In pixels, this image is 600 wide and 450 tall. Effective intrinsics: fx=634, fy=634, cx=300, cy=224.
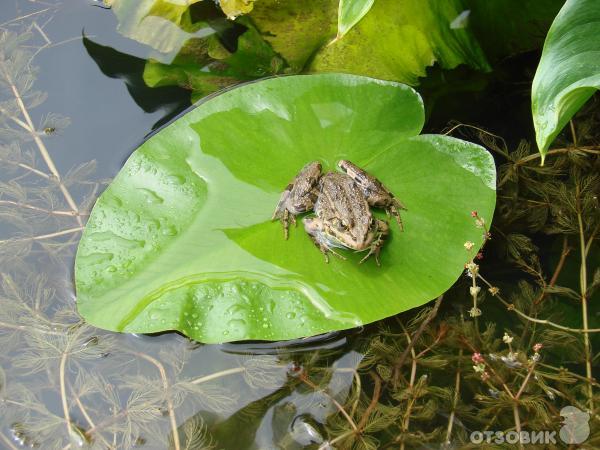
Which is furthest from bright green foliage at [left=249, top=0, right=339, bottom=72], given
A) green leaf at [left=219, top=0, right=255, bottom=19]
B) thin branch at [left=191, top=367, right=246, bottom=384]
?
thin branch at [left=191, top=367, right=246, bottom=384]

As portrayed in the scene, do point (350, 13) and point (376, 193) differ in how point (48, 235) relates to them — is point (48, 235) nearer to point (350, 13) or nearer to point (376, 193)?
point (376, 193)

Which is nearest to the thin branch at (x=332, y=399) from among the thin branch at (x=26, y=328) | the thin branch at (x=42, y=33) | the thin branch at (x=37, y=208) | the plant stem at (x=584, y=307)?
the plant stem at (x=584, y=307)

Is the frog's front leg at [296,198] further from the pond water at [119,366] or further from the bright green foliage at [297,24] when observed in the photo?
the bright green foliage at [297,24]

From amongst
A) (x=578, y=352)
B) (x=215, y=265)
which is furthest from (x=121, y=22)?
(x=578, y=352)

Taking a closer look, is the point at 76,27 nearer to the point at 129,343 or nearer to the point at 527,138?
the point at 129,343

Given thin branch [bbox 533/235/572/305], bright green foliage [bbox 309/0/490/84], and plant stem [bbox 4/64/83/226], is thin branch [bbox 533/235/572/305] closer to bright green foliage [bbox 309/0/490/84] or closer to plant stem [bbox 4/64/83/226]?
bright green foliage [bbox 309/0/490/84]

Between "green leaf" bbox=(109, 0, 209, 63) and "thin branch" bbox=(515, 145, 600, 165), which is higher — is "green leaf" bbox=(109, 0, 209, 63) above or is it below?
above

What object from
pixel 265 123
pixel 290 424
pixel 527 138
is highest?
pixel 265 123
